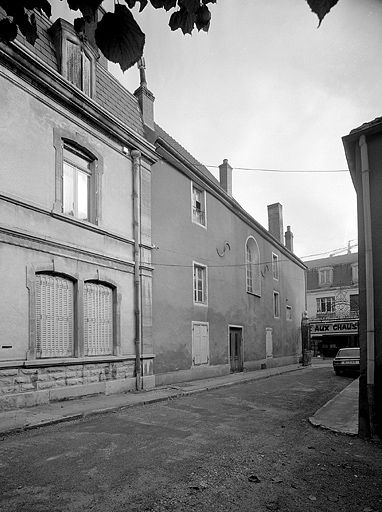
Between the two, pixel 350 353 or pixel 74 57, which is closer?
pixel 74 57

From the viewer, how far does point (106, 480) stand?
4.89 meters

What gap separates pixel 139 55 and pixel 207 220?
16683mm

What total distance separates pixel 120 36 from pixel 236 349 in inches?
781

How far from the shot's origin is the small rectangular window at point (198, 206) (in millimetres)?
18172

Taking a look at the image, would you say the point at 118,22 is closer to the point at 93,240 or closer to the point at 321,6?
the point at 321,6

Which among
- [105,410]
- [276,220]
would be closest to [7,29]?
[105,410]

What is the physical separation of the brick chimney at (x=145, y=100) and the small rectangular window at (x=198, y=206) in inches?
144

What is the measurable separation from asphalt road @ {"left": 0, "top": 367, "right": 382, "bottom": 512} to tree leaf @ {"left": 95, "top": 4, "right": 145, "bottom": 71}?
3.91 m

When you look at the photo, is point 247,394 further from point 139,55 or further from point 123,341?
point 139,55

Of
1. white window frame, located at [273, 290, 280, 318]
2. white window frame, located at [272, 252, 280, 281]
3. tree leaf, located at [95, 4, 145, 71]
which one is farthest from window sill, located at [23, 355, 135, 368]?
white window frame, located at [272, 252, 280, 281]

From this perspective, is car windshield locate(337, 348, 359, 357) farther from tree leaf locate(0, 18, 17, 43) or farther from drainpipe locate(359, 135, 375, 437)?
tree leaf locate(0, 18, 17, 43)

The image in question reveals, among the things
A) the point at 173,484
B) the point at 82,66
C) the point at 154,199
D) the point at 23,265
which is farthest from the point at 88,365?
the point at 82,66

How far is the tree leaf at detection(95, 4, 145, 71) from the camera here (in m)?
2.15

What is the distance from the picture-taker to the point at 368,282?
7.42 metres
